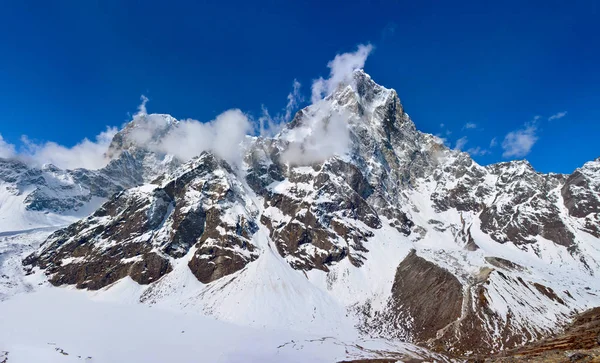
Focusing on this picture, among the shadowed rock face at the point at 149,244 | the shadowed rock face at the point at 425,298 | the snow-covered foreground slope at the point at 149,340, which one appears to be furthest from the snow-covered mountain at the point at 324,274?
the snow-covered foreground slope at the point at 149,340

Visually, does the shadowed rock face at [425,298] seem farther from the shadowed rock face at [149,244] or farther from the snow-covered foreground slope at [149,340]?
the shadowed rock face at [149,244]

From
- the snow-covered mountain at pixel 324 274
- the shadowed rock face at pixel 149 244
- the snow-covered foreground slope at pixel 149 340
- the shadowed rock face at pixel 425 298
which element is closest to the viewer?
the snow-covered foreground slope at pixel 149 340

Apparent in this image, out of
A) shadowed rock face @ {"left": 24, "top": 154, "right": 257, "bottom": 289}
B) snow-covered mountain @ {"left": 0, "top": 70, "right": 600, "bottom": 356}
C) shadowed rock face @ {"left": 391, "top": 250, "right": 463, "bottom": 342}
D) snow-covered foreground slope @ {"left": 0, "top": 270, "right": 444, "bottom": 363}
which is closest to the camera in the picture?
snow-covered foreground slope @ {"left": 0, "top": 270, "right": 444, "bottom": 363}

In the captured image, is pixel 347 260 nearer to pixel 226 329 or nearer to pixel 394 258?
pixel 394 258

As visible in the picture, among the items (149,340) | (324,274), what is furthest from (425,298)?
(149,340)

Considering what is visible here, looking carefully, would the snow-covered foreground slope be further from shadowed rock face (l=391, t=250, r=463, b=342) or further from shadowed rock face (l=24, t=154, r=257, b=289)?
shadowed rock face (l=24, t=154, r=257, b=289)

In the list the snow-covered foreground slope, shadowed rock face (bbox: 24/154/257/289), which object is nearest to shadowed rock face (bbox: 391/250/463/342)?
the snow-covered foreground slope

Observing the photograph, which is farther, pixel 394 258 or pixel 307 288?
pixel 394 258

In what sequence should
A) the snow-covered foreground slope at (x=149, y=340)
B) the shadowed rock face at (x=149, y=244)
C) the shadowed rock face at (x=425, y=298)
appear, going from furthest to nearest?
the shadowed rock face at (x=149, y=244), the shadowed rock face at (x=425, y=298), the snow-covered foreground slope at (x=149, y=340)

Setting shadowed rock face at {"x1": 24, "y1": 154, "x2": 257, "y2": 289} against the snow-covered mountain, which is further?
shadowed rock face at {"x1": 24, "y1": 154, "x2": 257, "y2": 289}

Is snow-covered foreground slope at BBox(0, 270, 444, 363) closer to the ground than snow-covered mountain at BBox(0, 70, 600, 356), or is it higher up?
closer to the ground

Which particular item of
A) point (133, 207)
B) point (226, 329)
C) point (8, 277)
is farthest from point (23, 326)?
point (133, 207)
